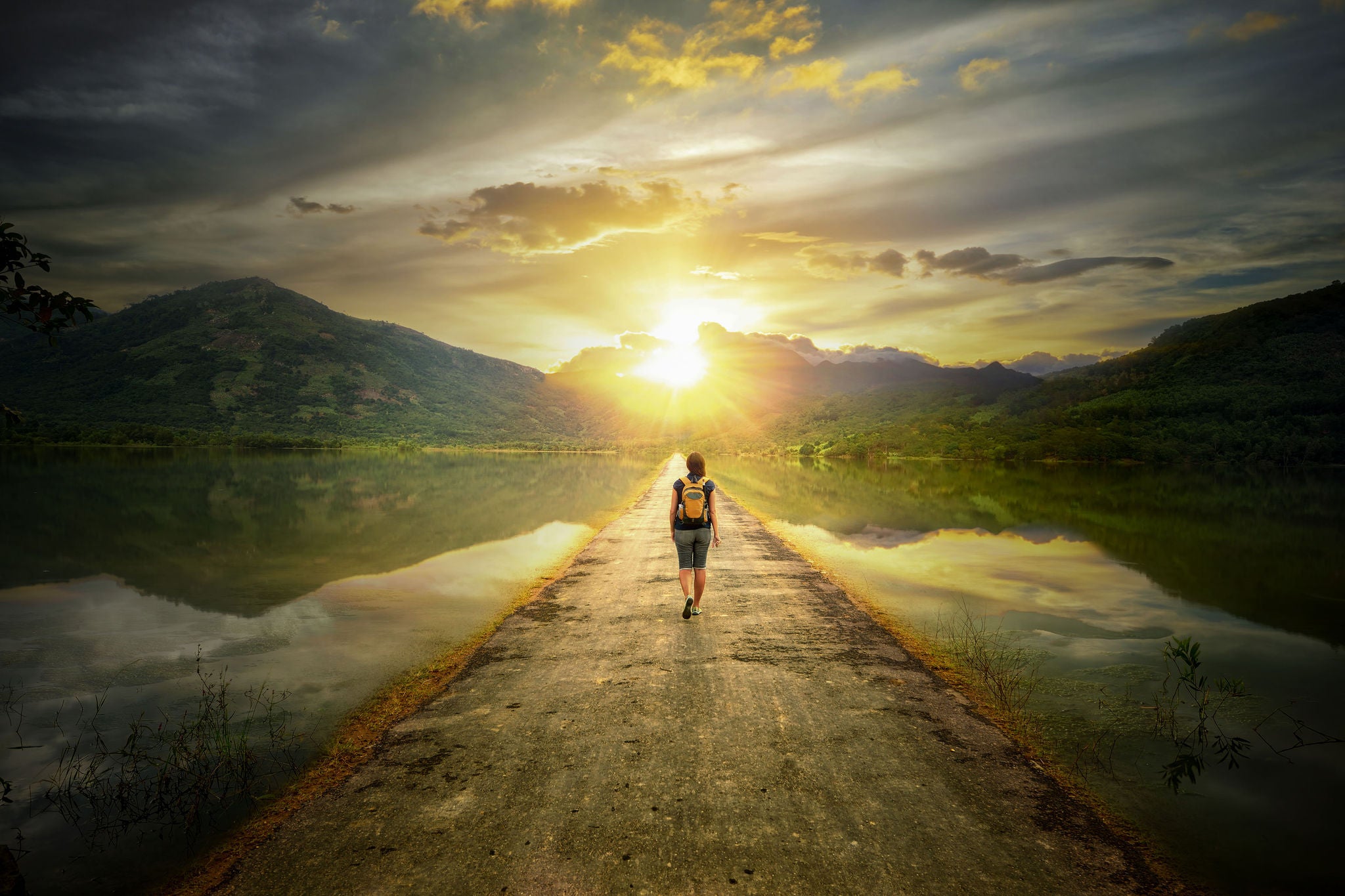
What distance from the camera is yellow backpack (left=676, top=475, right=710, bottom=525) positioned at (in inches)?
416

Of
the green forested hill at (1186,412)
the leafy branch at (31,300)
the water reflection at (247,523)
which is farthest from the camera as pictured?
the green forested hill at (1186,412)

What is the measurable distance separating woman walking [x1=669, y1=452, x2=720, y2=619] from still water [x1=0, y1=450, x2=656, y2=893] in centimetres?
444

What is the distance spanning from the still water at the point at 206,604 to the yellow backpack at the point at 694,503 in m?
4.87

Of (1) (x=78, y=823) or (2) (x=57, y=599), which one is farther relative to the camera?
(2) (x=57, y=599)

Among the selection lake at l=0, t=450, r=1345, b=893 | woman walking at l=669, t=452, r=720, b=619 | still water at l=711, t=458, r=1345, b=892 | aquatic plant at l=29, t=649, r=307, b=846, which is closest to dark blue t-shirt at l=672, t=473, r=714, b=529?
woman walking at l=669, t=452, r=720, b=619

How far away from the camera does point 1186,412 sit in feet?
444

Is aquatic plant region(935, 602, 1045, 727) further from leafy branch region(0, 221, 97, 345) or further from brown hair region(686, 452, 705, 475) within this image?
leafy branch region(0, 221, 97, 345)

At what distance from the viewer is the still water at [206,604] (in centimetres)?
694

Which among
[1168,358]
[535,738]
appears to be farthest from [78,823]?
[1168,358]

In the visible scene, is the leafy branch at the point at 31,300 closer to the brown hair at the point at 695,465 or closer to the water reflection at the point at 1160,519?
the brown hair at the point at 695,465

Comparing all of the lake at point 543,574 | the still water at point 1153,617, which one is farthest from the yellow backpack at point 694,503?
the still water at point 1153,617

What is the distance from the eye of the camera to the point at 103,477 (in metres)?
48.3

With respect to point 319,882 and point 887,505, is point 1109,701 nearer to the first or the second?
point 319,882

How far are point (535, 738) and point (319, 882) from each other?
2.43 m
